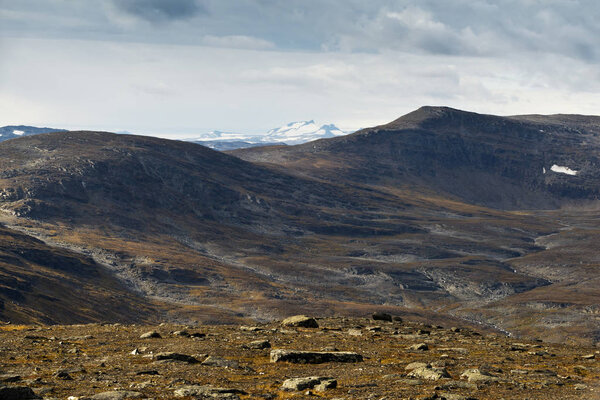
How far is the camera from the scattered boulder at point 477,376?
3503cm

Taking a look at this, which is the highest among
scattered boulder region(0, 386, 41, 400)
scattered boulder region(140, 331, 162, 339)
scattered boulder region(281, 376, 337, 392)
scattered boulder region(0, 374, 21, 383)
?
scattered boulder region(0, 386, 41, 400)

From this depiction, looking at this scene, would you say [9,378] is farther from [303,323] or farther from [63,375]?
[303,323]

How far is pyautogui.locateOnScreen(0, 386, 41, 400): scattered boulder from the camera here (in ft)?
86.0

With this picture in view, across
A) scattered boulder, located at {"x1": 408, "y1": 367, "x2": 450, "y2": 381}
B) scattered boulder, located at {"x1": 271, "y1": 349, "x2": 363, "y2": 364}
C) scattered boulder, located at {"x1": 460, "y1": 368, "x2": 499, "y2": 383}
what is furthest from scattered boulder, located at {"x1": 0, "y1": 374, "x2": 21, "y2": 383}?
scattered boulder, located at {"x1": 460, "y1": 368, "x2": 499, "y2": 383}

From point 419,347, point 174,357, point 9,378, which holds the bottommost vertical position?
point 419,347

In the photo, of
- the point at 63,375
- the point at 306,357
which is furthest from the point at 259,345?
the point at 63,375

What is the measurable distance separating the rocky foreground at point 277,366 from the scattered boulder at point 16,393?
40mm

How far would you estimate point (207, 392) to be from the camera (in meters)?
29.4

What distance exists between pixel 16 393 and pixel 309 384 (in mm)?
13165

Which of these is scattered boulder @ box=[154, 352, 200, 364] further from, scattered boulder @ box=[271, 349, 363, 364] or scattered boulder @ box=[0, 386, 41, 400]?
scattered boulder @ box=[0, 386, 41, 400]

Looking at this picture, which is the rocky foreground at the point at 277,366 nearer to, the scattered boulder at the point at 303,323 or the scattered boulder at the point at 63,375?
the scattered boulder at the point at 63,375

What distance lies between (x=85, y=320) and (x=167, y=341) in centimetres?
13166

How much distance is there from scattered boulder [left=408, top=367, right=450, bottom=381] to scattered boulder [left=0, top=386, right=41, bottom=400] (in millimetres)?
19330

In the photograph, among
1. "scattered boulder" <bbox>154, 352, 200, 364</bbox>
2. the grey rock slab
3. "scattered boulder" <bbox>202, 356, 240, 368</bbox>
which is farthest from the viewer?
the grey rock slab
